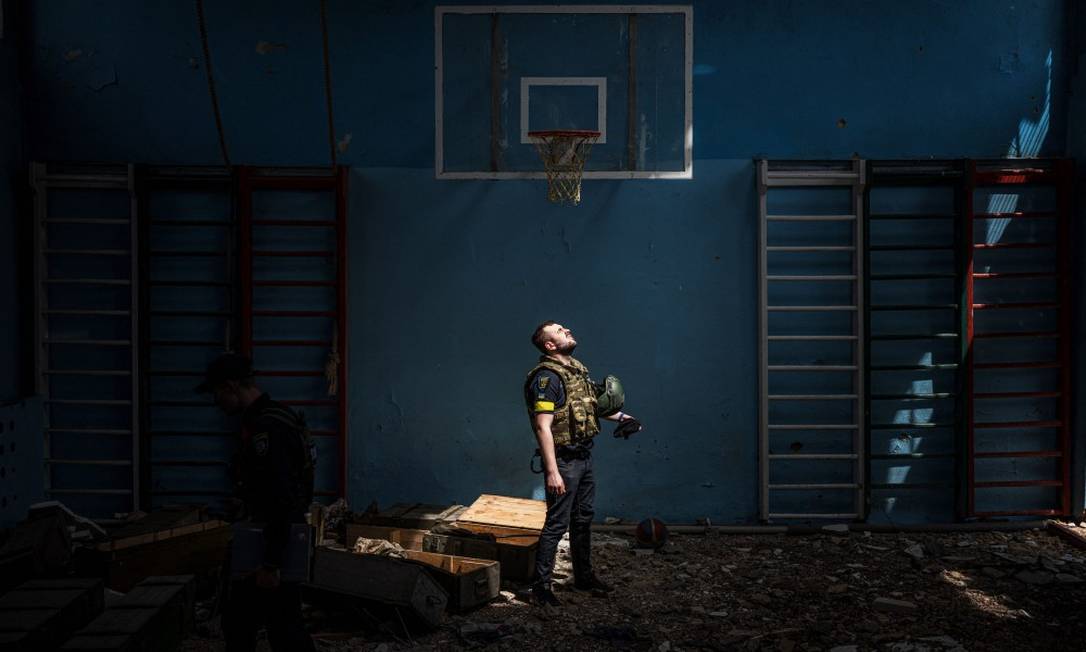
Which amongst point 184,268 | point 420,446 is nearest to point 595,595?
point 420,446

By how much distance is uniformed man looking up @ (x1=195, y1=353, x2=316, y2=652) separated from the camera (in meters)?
3.97

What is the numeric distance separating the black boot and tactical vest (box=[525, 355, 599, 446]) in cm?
88

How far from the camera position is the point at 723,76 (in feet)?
24.5

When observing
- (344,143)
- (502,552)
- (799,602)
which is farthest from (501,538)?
(344,143)

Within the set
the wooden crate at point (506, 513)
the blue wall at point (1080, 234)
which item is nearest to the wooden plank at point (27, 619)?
the wooden crate at point (506, 513)

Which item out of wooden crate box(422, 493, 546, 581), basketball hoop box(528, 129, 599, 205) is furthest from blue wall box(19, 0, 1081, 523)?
wooden crate box(422, 493, 546, 581)

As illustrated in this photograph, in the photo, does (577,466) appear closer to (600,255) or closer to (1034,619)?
(600,255)

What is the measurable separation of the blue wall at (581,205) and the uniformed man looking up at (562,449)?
62.6 inches

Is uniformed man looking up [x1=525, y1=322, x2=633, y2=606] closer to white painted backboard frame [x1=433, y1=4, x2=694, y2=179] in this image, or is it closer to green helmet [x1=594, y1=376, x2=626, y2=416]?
green helmet [x1=594, y1=376, x2=626, y2=416]

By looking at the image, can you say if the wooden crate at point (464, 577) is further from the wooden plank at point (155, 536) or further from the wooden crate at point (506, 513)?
the wooden plank at point (155, 536)

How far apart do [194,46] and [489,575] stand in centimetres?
486

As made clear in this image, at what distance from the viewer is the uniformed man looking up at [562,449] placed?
564 cm

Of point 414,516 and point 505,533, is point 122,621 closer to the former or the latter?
point 414,516

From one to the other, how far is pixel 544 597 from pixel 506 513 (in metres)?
1.11
